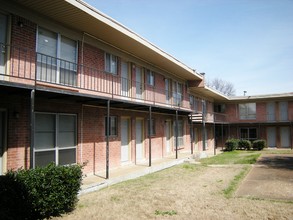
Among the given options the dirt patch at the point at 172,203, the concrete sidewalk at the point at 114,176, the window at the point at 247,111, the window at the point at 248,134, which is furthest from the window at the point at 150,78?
the window at the point at 248,134

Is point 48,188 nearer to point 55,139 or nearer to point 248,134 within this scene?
point 55,139

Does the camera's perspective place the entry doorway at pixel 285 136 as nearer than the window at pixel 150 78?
No

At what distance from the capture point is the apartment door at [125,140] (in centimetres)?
1345

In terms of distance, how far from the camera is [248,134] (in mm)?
31562

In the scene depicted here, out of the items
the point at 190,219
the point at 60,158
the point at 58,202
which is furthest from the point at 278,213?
the point at 60,158

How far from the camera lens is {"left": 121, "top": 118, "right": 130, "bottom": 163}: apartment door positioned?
1345 centimetres

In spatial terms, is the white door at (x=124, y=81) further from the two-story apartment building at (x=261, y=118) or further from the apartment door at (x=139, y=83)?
the two-story apartment building at (x=261, y=118)

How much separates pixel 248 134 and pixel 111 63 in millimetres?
23996

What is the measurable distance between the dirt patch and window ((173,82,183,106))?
1034 centimetres

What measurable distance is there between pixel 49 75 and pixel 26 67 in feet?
3.32

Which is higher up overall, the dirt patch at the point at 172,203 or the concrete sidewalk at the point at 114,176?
the concrete sidewalk at the point at 114,176

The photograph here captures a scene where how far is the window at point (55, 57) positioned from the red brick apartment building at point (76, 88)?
0.12 ft

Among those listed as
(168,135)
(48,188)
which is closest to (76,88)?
(48,188)

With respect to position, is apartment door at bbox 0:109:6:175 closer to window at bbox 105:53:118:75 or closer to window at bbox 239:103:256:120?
window at bbox 105:53:118:75
